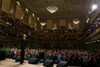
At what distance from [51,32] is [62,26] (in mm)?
4085

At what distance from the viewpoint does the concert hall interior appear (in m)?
7.28

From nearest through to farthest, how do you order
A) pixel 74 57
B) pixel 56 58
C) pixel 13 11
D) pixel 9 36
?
pixel 74 57 → pixel 56 58 → pixel 9 36 → pixel 13 11

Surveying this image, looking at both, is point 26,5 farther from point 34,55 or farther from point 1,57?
point 1,57

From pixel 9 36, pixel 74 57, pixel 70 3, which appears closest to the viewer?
pixel 74 57

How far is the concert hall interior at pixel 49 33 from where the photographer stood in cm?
728

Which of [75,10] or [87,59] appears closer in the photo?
[87,59]

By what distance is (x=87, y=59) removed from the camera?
23.3 ft

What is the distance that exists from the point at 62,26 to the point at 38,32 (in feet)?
20.2

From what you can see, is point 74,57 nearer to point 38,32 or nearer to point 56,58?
point 56,58

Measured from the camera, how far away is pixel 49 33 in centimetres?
2047

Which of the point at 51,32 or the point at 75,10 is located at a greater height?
the point at 75,10

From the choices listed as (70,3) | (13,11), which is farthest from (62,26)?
(13,11)

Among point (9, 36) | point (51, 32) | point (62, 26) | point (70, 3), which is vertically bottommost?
point (9, 36)

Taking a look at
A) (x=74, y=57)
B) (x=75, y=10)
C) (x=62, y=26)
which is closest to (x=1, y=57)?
(x=74, y=57)
